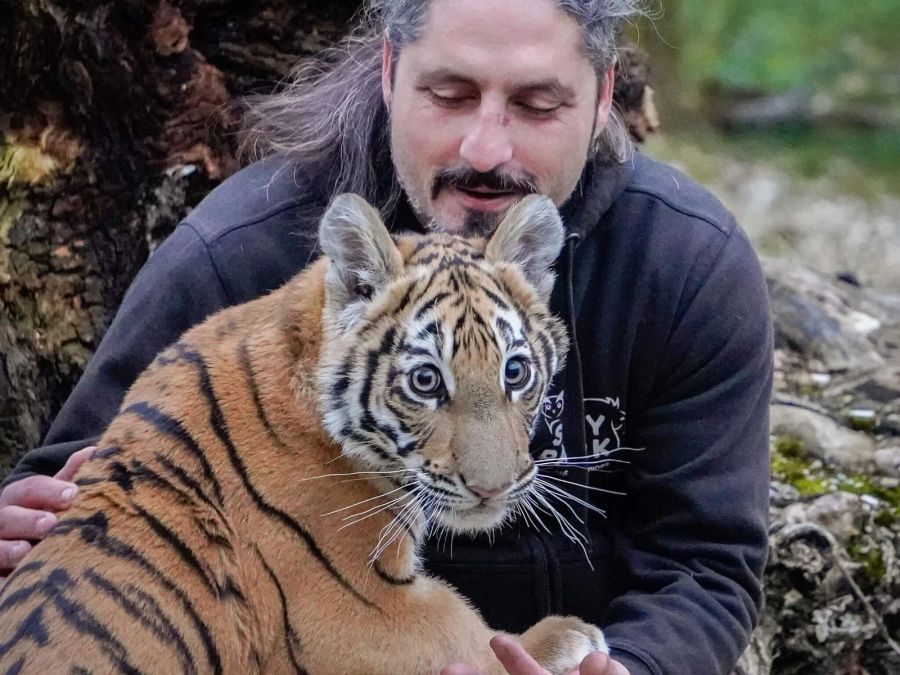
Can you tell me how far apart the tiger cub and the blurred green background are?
21.6 ft

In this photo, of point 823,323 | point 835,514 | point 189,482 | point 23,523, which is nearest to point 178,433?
point 189,482

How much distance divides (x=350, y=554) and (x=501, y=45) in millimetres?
1215

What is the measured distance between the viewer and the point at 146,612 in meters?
2.42

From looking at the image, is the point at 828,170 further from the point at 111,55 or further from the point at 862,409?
the point at 111,55

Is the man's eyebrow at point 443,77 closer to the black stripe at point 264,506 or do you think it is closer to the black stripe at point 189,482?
the black stripe at point 264,506

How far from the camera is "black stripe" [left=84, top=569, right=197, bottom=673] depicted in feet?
7.88

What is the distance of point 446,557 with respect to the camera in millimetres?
3240

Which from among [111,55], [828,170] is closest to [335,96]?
[111,55]

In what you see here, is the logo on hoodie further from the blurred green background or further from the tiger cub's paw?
the blurred green background

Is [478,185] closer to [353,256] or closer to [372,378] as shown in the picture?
[353,256]

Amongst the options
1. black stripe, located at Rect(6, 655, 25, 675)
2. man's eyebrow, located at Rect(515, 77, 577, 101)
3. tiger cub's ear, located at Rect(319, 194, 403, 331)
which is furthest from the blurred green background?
black stripe, located at Rect(6, 655, 25, 675)

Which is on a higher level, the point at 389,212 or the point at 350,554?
the point at 389,212

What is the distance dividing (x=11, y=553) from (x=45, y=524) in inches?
7.2

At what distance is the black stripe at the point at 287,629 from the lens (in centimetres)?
255
